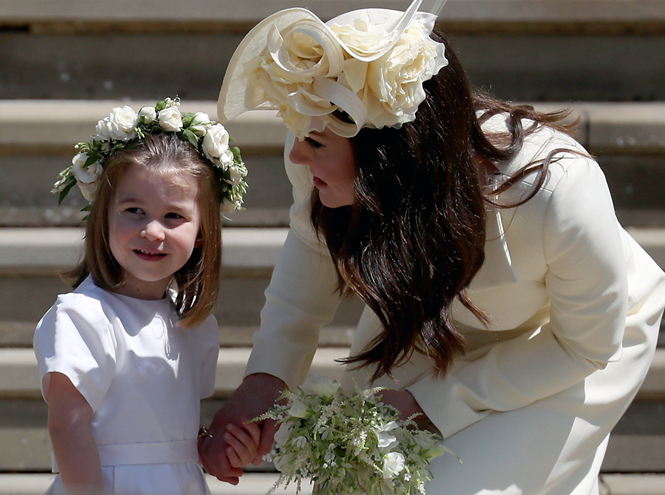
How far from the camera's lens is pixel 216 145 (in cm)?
202

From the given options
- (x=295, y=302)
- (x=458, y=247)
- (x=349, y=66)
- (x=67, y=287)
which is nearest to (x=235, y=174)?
(x=295, y=302)

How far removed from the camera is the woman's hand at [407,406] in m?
2.03

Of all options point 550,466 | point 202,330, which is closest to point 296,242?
A: point 202,330

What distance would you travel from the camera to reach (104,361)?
72.5 inches

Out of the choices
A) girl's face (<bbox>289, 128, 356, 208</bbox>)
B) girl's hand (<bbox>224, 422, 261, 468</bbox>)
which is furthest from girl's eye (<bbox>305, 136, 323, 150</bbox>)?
girl's hand (<bbox>224, 422, 261, 468</bbox>)

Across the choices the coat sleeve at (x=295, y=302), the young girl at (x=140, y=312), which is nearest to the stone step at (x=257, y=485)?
the coat sleeve at (x=295, y=302)

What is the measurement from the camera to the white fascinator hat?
165cm

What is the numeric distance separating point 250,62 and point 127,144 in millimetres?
420

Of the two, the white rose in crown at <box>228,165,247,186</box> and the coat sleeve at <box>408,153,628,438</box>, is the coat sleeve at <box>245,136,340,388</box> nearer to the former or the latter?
the white rose in crown at <box>228,165,247,186</box>

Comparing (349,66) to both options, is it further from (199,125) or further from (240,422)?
(240,422)

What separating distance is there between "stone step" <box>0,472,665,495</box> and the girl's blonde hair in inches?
46.5

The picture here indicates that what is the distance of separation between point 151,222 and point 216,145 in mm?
279

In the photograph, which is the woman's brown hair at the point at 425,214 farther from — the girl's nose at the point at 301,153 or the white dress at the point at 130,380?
the white dress at the point at 130,380

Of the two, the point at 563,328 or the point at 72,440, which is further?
the point at 563,328
